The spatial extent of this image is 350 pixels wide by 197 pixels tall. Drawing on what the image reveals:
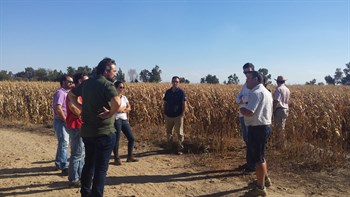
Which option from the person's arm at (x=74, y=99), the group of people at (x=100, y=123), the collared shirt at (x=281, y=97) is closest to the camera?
the group of people at (x=100, y=123)

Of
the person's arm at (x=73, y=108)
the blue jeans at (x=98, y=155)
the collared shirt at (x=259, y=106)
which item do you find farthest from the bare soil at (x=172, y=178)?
the person's arm at (x=73, y=108)

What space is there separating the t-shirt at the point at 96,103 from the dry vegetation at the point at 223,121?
4.55 meters

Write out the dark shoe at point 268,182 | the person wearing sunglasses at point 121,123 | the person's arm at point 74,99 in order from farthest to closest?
the person wearing sunglasses at point 121,123
the dark shoe at point 268,182
the person's arm at point 74,99

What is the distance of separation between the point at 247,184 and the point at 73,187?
315cm

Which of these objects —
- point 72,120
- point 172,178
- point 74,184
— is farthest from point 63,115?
point 172,178

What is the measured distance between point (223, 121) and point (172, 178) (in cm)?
417

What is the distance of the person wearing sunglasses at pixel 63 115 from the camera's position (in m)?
6.59

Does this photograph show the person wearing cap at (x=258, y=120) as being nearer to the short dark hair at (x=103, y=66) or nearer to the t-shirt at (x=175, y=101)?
the short dark hair at (x=103, y=66)

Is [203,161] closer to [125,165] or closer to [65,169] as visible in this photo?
[125,165]

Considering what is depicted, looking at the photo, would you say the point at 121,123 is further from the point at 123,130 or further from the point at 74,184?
the point at 74,184

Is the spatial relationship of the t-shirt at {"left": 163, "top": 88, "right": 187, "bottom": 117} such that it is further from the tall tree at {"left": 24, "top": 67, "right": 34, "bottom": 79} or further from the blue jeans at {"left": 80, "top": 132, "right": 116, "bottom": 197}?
the tall tree at {"left": 24, "top": 67, "right": 34, "bottom": 79}

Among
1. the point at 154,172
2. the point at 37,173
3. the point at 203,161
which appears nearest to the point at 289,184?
the point at 203,161

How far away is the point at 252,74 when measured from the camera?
598cm

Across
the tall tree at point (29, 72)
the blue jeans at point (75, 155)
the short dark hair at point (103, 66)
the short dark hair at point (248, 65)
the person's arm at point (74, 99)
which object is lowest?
the blue jeans at point (75, 155)
